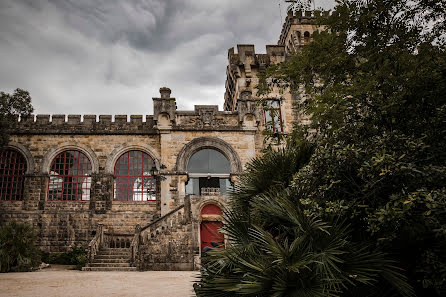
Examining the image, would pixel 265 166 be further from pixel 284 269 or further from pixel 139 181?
pixel 139 181

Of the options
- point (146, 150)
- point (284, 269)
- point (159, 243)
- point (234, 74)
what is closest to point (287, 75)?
point (284, 269)

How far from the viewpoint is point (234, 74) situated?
20312 mm

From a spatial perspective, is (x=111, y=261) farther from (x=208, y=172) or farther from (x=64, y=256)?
(x=208, y=172)

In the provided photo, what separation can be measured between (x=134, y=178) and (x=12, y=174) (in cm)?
678

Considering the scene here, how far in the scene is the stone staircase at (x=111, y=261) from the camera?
40.5 feet

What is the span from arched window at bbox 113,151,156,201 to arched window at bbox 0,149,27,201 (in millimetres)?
5243

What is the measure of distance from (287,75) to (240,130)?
12097 millimetres

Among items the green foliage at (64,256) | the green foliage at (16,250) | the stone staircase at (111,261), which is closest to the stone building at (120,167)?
the green foliage at (64,256)

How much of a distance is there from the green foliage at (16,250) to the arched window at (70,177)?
187 inches

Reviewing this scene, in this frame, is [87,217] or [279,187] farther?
[87,217]

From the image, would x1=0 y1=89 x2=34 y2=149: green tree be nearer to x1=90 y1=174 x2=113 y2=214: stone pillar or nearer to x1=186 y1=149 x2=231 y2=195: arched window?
x1=90 y1=174 x2=113 y2=214: stone pillar

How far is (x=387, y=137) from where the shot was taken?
3.60 metres

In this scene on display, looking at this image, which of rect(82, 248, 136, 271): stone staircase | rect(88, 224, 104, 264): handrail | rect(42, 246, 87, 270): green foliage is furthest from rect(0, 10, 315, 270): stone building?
rect(82, 248, 136, 271): stone staircase

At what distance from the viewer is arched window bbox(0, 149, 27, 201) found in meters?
17.0
